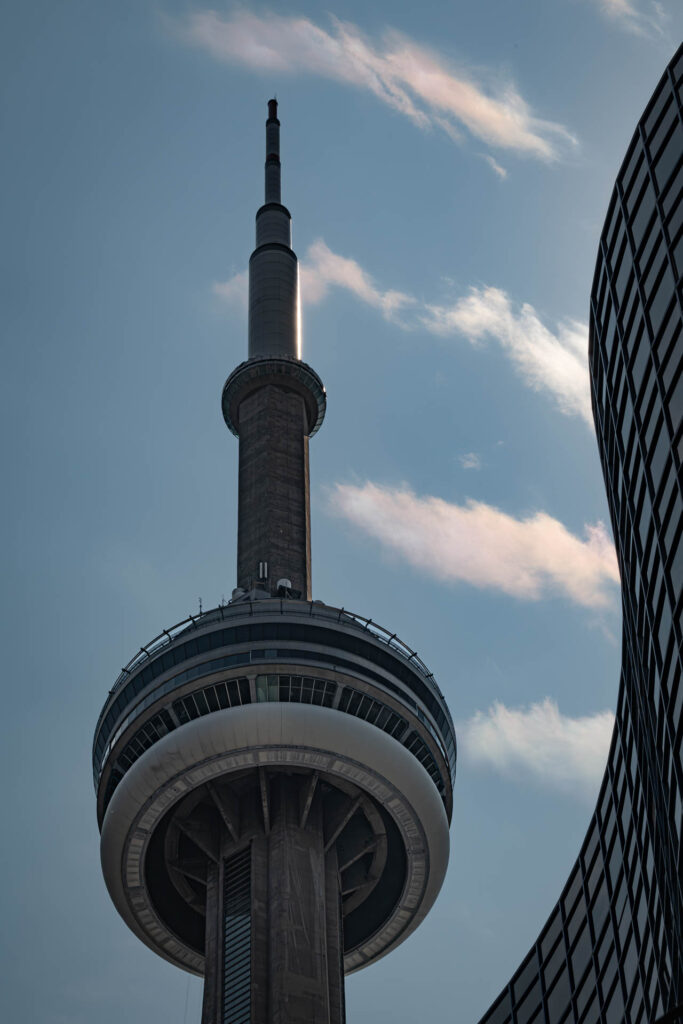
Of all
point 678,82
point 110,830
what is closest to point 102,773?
point 110,830

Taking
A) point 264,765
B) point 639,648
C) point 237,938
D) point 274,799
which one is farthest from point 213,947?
point 639,648

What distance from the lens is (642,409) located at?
153 ft

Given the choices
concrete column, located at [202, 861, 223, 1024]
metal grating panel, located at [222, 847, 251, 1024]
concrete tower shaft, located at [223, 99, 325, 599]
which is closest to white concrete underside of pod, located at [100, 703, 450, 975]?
concrete column, located at [202, 861, 223, 1024]

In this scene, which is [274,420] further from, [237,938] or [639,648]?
[639,648]

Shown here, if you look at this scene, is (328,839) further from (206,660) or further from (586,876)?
(586,876)

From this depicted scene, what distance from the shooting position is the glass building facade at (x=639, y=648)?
42312 mm

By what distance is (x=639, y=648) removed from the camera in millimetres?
47375

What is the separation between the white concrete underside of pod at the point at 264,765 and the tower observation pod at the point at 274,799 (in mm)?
92

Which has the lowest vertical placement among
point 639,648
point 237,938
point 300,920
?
point 237,938

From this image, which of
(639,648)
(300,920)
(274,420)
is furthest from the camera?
(274,420)

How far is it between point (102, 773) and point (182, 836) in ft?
19.1

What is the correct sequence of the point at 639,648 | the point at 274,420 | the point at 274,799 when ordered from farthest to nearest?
1. the point at 274,420
2. the point at 274,799
3. the point at 639,648

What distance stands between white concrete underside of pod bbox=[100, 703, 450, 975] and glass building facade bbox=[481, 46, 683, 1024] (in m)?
13.8

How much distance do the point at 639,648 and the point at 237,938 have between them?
91.2ft
